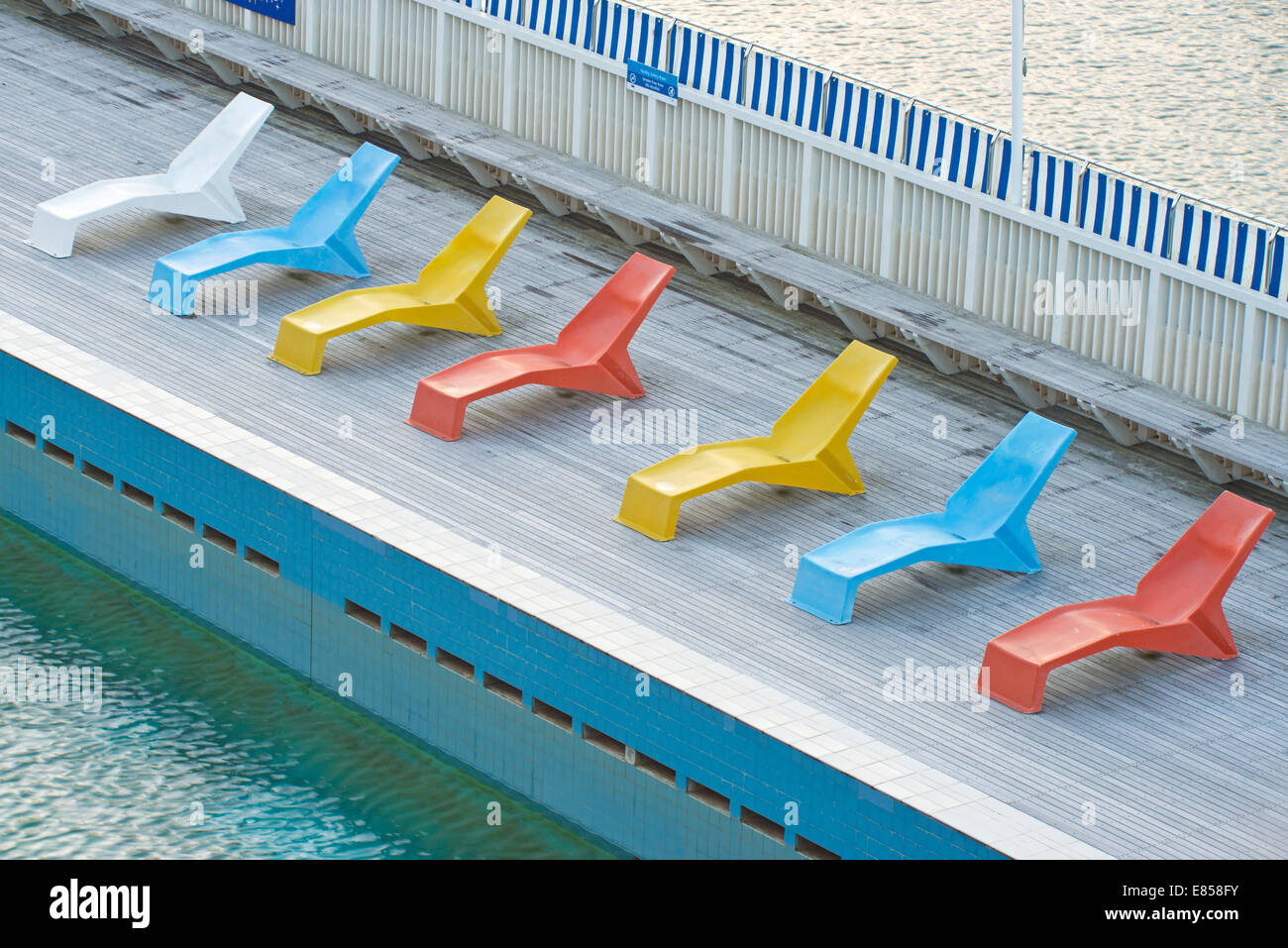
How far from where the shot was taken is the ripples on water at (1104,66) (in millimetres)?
22359

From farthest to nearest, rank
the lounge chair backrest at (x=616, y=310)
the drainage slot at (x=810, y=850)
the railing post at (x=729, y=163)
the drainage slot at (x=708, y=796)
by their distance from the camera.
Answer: the railing post at (x=729, y=163), the lounge chair backrest at (x=616, y=310), the drainage slot at (x=708, y=796), the drainage slot at (x=810, y=850)

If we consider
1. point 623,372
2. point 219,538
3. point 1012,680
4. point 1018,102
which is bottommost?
point 219,538

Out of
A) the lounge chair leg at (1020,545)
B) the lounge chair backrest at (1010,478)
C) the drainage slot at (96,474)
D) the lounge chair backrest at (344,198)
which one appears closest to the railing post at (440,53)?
the lounge chair backrest at (344,198)

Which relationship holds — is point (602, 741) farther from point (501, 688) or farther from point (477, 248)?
point (477, 248)

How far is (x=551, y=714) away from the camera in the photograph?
475 inches

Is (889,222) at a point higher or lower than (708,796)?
higher

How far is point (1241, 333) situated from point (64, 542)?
769 cm

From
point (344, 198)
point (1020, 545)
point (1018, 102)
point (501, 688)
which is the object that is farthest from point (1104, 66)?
point (501, 688)

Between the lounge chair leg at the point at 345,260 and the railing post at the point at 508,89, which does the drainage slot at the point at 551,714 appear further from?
the railing post at the point at 508,89

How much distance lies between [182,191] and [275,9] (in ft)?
11.1

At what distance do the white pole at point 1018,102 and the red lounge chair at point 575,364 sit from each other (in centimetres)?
239

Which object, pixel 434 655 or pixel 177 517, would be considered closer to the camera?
pixel 434 655

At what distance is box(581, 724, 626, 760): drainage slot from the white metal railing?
4841mm
